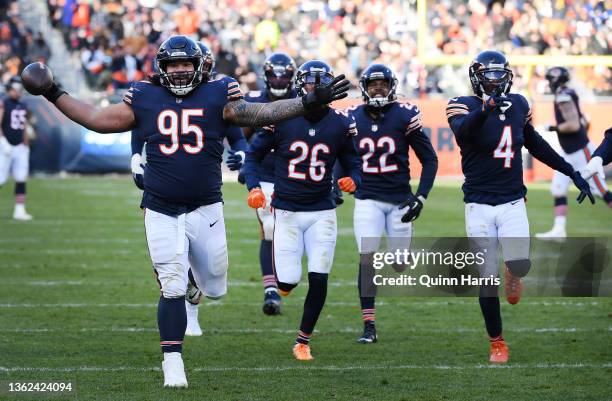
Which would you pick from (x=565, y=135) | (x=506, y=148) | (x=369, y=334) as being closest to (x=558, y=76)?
(x=565, y=135)

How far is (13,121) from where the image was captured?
15188mm

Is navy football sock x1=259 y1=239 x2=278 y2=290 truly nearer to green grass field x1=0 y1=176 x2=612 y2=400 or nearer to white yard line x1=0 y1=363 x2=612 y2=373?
green grass field x1=0 y1=176 x2=612 y2=400

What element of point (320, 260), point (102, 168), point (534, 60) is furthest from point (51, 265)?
point (102, 168)

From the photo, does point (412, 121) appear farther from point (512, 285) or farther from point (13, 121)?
point (13, 121)

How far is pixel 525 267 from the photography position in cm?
647

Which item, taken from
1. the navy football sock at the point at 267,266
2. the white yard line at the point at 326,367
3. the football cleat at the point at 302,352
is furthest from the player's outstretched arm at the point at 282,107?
the navy football sock at the point at 267,266

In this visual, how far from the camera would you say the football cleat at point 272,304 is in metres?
8.00

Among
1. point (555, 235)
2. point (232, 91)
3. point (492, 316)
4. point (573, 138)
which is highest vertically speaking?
point (232, 91)

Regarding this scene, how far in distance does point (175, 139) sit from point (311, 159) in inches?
47.7

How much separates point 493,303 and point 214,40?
1690 cm

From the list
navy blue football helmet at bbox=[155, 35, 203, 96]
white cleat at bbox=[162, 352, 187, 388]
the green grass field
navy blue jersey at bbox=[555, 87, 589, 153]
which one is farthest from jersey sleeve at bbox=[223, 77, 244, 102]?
navy blue jersey at bbox=[555, 87, 589, 153]

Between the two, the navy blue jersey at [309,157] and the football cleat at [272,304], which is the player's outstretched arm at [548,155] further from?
the football cleat at [272,304]

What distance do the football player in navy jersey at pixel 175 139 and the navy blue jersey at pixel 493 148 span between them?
56.6 inches

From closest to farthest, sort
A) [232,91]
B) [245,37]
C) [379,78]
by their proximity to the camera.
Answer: [232,91]
[379,78]
[245,37]
